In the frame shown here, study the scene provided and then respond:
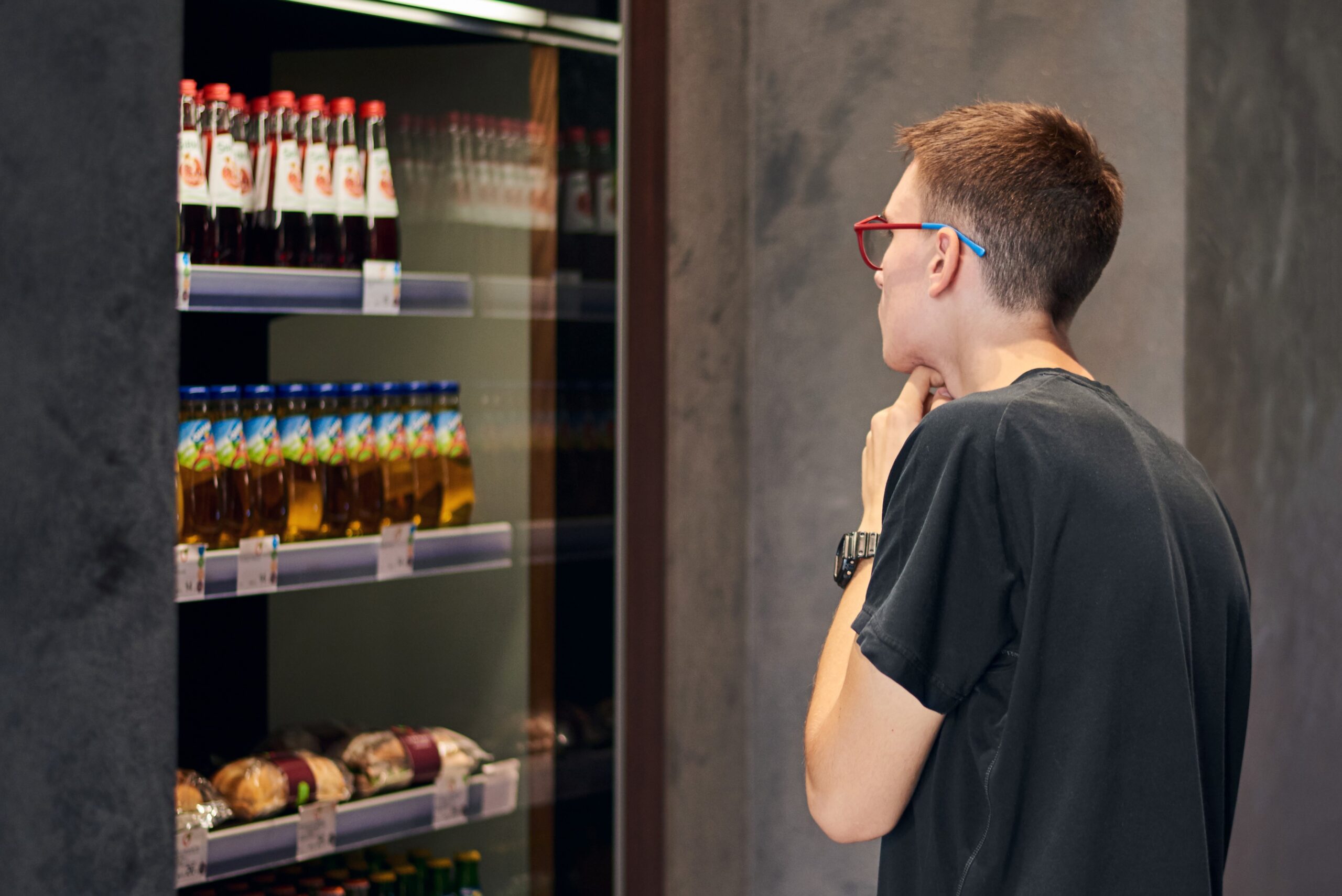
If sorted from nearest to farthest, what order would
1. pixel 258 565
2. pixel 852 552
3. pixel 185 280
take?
pixel 852 552
pixel 185 280
pixel 258 565

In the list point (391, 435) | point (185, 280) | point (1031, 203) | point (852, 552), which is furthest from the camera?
point (391, 435)

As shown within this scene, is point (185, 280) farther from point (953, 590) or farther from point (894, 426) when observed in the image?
point (953, 590)

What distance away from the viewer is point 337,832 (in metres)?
2.09

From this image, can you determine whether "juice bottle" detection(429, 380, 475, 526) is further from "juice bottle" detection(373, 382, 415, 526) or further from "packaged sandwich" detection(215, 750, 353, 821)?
"packaged sandwich" detection(215, 750, 353, 821)

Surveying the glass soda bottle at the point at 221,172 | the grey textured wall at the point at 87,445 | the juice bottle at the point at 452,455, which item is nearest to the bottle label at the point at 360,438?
the juice bottle at the point at 452,455

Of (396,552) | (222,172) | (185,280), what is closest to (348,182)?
(222,172)

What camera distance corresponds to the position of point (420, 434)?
93.0 inches

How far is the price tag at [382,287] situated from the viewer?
6.92 ft

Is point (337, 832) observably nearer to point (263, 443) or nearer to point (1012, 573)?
point (263, 443)

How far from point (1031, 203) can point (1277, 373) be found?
180cm

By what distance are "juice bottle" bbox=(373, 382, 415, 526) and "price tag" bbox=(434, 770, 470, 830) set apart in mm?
484

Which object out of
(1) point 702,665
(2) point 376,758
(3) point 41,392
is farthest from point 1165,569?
(2) point 376,758

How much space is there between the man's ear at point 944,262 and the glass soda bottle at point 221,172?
4.10ft

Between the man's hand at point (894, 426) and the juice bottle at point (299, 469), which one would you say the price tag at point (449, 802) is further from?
the man's hand at point (894, 426)
